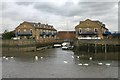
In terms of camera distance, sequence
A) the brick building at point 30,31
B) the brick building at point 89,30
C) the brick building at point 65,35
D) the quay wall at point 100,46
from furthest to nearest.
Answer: the brick building at point 65,35 → the brick building at point 30,31 → the brick building at point 89,30 → the quay wall at point 100,46

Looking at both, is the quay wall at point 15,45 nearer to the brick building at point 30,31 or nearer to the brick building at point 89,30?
the brick building at point 30,31

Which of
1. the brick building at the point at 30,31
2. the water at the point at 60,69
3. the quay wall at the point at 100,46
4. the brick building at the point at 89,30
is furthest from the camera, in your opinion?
the brick building at the point at 30,31

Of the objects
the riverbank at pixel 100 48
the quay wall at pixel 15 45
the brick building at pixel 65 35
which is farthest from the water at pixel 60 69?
the brick building at pixel 65 35

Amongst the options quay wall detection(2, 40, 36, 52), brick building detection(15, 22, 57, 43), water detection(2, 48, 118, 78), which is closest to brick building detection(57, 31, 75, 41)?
brick building detection(15, 22, 57, 43)

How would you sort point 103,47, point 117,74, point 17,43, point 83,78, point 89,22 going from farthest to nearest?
point 89,22 < point 17,43 < point 103,47 < point 117,74 < point 83,78

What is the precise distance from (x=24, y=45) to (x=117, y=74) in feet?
119

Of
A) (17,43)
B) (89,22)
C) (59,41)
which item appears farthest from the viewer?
(59,41)

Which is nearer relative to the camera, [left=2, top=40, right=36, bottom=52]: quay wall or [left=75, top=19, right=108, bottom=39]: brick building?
[left=2, top=40, right=36, bottom=52]: quay wall

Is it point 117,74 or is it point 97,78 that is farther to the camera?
point 117,74

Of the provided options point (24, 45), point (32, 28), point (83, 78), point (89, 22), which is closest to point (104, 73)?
point (83, 78)

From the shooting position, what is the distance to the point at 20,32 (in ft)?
267

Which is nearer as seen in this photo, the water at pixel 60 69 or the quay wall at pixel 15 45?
the water at pixel 60 69

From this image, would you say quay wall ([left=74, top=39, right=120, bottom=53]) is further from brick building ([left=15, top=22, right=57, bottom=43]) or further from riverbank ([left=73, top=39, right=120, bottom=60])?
brick building ([left=15, top=22, right=57, bottom=43])

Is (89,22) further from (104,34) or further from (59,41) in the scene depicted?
(59,41)
